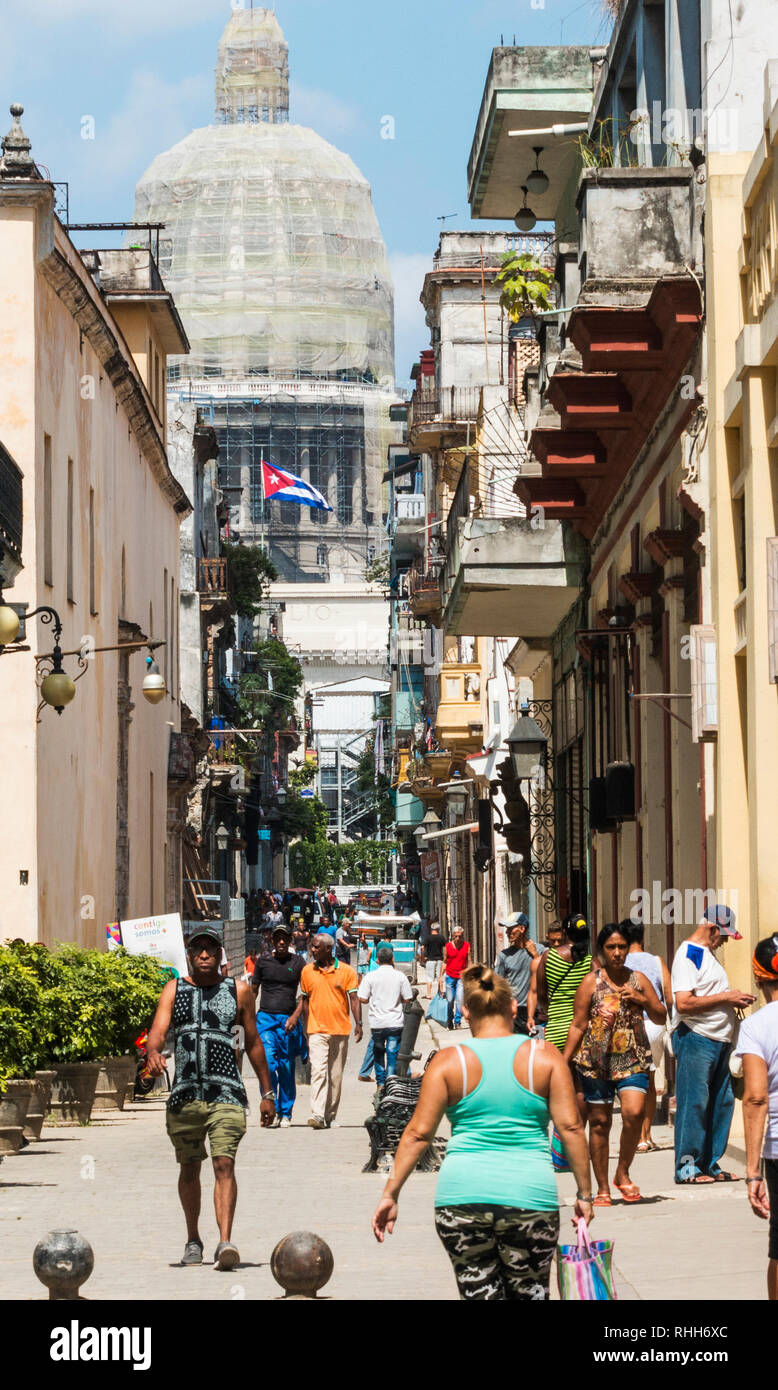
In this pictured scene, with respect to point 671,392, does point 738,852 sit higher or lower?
lower

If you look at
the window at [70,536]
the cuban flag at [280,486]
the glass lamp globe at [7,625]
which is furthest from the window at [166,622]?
the cuban flag at [280,486]

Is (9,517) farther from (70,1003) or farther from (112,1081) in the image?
(112,1081)

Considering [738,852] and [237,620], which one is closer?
[738,852]

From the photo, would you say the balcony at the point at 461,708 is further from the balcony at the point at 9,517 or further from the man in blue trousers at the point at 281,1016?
the man in blue trousers at the point at 281,1016

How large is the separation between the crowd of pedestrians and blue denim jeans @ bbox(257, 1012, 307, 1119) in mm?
19

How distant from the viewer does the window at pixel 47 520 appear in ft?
90.9

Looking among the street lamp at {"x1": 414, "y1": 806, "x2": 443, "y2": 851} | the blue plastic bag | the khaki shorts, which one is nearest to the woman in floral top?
the khaki shorts

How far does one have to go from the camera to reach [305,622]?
547ft

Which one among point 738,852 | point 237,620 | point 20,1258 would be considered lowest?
point 20,1258

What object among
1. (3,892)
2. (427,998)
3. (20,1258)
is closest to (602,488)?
(3,892)

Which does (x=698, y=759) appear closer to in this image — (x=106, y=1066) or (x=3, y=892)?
(x=106, y=1066)

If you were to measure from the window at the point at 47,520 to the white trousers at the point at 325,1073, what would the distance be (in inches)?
336

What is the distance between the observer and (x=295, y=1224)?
43.2 feet
